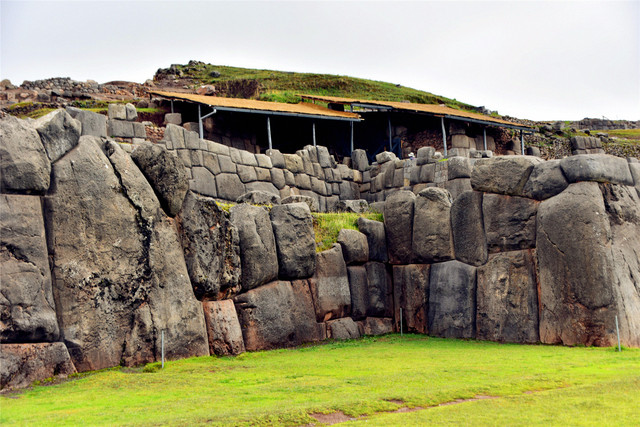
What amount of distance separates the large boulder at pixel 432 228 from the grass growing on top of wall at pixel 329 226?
194 centimetres

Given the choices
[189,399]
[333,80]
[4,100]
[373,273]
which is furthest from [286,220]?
[333,80]

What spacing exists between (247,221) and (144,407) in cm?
758

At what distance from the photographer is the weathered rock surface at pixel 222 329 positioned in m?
15.2

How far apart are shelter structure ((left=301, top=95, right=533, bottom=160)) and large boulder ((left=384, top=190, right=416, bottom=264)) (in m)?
13.9

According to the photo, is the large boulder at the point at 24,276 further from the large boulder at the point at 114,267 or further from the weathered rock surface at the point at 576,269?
the weathered rock surface at the point at 576,269

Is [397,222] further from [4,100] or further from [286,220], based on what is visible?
[4,100]

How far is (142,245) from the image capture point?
13.9 meters

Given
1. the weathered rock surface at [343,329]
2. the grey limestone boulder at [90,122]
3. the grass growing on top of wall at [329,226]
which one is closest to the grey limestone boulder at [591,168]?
the grass growing on top of wall at [329,226]

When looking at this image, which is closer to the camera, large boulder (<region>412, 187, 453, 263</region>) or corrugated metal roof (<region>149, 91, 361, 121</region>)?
large boulder (<region>412, 187, 453, 263</region>)

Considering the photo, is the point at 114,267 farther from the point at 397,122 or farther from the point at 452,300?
the point at 397,122

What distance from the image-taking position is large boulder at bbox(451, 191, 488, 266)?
18.4m

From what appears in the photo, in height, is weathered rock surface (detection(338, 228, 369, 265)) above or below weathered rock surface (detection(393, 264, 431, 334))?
above

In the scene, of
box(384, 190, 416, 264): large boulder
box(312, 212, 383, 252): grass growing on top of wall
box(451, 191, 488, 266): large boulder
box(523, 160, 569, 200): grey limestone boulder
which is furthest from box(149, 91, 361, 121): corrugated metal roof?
box(523, 160, 569, 200): grey limestone boulder

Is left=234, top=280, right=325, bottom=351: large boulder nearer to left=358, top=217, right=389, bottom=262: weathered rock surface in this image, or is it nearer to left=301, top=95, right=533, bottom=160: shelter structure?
left=358, top=217, right=389, bottom=262: weathered rock surface
